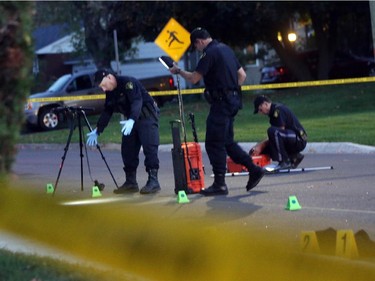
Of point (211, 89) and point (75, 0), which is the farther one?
point (75, 0)

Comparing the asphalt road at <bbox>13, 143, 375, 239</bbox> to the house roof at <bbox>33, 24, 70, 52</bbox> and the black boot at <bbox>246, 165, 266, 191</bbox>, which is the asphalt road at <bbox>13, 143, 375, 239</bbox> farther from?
the house roof at <bbox>33, 24, 70, 52</bbox>

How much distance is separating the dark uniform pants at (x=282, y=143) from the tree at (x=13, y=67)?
828 centimetres

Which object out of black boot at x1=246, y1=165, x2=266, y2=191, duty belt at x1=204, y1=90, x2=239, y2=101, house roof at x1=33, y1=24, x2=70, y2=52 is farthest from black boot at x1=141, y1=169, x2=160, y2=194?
house roof at x1=33, y1=24, x2=70, y2=52

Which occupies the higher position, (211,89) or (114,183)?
(211,89)

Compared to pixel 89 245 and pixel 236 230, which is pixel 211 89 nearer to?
pixel 236 230

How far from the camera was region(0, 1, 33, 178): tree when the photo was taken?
4918 millimetres

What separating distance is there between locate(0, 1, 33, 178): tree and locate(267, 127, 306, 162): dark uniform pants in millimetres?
8283

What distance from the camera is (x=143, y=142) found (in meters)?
11.7

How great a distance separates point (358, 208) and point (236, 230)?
167 centimetres

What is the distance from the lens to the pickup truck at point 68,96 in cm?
2758

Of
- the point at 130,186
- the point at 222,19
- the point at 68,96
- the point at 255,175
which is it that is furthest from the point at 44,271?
the point at 222,19

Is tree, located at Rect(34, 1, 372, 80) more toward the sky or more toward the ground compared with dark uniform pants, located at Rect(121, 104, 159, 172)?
more toward the sky

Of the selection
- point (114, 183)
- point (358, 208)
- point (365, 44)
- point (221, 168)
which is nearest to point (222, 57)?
point (221, 168)

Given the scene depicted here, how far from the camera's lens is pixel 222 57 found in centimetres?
1078
